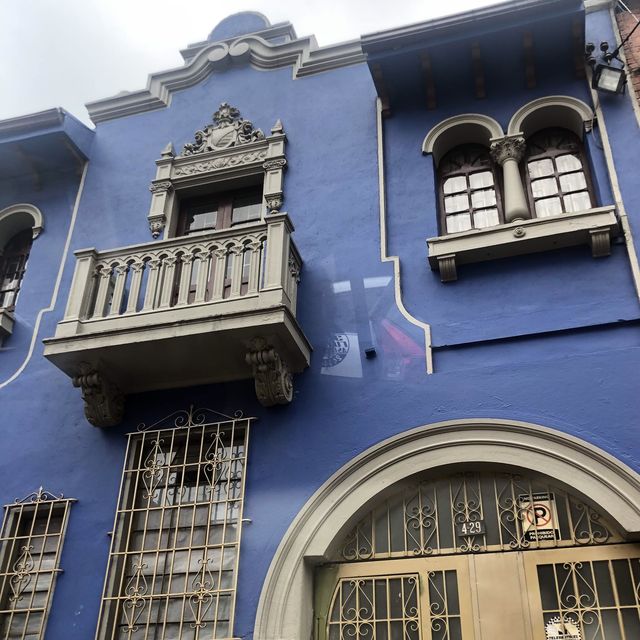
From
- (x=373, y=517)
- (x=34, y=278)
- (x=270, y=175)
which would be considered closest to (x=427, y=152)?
(x=270, y=175)

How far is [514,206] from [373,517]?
3.32m

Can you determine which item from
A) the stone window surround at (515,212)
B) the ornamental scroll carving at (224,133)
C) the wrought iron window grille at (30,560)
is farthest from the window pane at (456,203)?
the wrought iron window grille at (30,560)

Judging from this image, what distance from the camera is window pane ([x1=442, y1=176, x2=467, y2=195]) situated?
26.7 feet

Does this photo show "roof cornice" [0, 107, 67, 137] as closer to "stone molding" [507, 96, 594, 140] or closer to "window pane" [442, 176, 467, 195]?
"window pane" [442, 176, 467, 195]

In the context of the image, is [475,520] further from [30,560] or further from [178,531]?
[30,560]

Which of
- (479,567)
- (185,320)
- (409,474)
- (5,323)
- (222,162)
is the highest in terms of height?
(222,162)

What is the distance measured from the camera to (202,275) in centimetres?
733

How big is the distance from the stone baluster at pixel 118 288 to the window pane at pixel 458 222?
336cm

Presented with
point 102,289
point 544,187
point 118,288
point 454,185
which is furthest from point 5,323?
point 544,187

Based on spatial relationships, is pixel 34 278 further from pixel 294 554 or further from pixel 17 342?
pixel 294 554

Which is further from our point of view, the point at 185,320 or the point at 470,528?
the point at 185,320

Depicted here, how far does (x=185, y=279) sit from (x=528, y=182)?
3690mm

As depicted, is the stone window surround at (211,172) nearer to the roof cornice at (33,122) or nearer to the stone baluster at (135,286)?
the stone baluster at (135,286)

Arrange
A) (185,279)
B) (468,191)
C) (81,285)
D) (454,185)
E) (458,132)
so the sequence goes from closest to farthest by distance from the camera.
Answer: (185,279), (81,285), (468,191), (454,185), (458,132)
